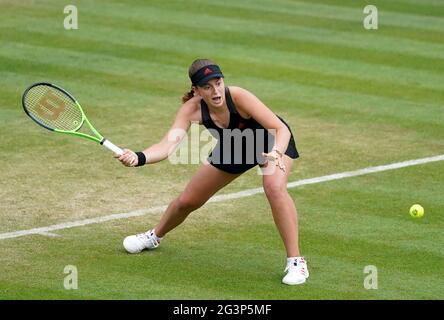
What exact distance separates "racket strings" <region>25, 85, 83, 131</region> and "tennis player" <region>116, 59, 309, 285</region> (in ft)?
3.02

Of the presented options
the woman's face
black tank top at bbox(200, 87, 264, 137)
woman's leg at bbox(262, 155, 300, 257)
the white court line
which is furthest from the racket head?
woman's leg at bbox(262, 155, 300, 257)

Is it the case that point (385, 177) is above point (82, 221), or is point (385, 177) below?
above

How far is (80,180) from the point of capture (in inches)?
559

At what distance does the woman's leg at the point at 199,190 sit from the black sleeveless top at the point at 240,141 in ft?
0.50

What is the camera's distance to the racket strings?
11383mm

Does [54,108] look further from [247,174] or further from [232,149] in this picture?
[247,174]

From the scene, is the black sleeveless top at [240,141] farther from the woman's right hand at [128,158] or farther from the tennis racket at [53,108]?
the tennis racket at [53,108]

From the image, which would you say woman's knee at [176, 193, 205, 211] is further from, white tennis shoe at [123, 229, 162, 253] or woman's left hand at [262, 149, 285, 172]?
woman's left hand at [262, 149, 285, 172]

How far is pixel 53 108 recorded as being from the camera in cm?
1145

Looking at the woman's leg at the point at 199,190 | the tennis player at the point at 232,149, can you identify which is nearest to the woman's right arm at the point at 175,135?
the tennis player at the point at 232,149
